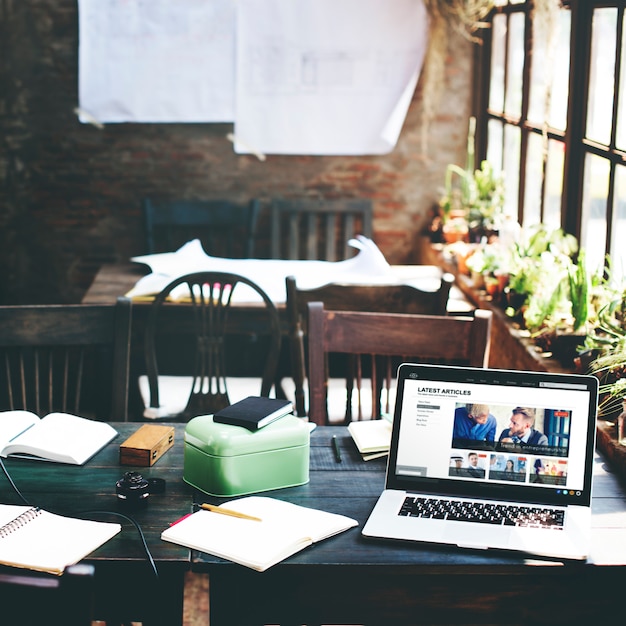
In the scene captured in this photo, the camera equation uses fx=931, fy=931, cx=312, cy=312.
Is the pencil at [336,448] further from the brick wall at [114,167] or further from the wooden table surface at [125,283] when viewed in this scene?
the brick wall at [114,167]

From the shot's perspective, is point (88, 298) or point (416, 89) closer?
point (88, 298)

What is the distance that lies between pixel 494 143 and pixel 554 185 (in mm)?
1410

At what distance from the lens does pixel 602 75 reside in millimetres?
3361

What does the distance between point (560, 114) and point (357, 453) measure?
217 cm

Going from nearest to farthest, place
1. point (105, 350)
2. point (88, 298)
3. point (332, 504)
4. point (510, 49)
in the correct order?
1. point (332, 504)
2. point (105, 350)
3. point (88, 298)
4. point (510, 49)

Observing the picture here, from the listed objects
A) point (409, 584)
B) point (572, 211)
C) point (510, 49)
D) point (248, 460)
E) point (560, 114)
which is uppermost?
point (510, 49)

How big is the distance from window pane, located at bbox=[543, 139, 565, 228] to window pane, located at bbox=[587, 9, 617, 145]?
0.92ft

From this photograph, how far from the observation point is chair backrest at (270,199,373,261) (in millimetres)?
5391

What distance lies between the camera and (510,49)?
4.68m

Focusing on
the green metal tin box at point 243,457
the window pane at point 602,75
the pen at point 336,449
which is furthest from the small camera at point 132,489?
the window pane at point 602,75

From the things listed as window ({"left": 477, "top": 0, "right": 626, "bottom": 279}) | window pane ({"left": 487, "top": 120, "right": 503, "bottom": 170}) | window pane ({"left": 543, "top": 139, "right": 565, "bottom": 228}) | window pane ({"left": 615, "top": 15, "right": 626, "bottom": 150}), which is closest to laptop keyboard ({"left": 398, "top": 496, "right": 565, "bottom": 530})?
window ({"left": 477, "top": 0, "right": 626, "bottom": 279})

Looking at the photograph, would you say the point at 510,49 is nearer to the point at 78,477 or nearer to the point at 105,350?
the point at 105,350

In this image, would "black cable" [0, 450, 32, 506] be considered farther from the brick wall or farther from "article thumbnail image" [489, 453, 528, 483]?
the brick wall

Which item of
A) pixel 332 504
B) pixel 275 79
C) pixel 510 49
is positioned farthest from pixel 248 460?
pixel 275 79
